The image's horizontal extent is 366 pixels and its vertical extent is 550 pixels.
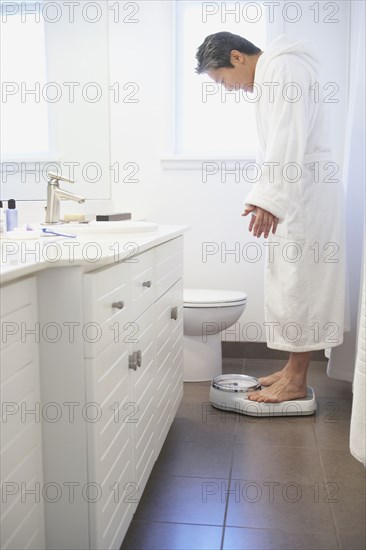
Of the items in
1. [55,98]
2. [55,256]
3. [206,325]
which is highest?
[55,98]

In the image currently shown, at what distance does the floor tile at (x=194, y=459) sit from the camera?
2.09 m

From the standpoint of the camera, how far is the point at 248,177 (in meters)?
3.32

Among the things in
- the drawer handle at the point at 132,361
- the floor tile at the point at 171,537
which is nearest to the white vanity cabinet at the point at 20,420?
the drawer handle at the point at 132,361

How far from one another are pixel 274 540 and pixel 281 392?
1.02 m

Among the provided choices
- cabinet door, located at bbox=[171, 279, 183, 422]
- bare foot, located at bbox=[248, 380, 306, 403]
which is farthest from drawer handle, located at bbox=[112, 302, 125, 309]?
bare foot, located at bbox=[248, 380, 306, 403]

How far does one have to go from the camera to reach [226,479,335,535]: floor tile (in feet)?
5.75

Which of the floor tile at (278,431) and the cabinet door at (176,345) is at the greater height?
the cabinet door at (176,345)

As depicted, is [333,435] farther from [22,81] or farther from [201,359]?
[22,81]

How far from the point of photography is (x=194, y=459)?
86.1 inches

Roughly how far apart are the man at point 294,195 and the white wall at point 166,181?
0.72 metres

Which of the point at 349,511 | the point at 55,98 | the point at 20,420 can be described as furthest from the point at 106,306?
the point at 55,98

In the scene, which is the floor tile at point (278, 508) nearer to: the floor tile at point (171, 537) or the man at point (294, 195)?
the floor tile at point (171, 537)

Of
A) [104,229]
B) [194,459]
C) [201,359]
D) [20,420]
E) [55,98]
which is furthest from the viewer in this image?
[201,359]

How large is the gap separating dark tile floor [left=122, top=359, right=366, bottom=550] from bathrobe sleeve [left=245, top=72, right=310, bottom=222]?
87 centimetres
